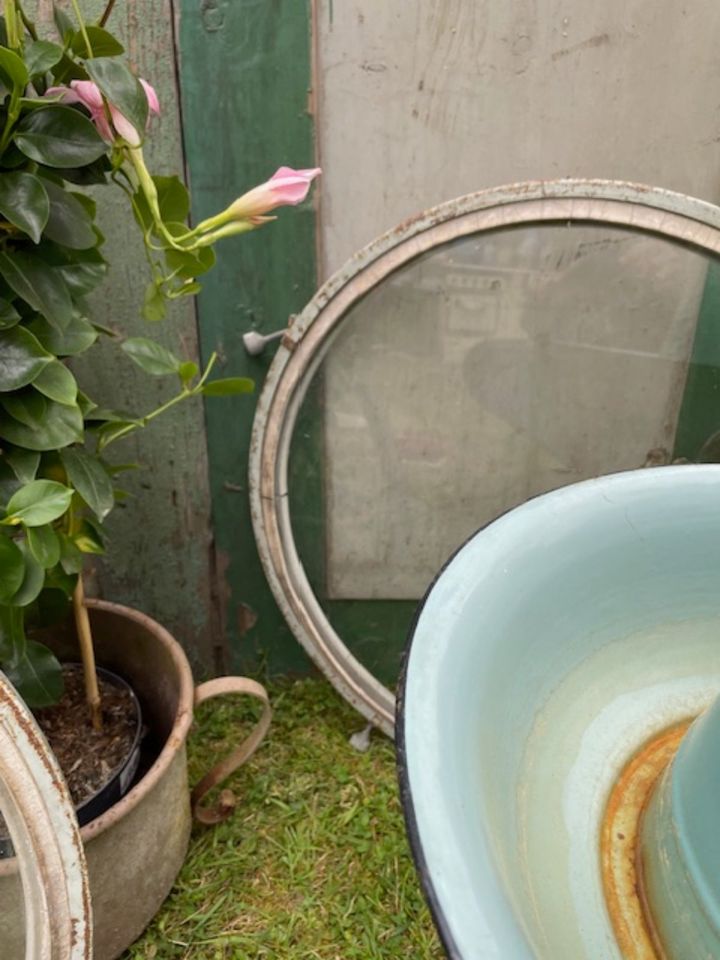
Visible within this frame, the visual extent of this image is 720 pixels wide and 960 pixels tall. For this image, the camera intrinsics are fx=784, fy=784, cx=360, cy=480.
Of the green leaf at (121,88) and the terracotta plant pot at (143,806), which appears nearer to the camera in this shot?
the green leaf at (121,88)

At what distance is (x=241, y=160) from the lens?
3.68 feet

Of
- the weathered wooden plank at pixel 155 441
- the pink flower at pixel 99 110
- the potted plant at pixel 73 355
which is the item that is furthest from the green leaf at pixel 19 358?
the weathered wooden plank at pixel 155 441

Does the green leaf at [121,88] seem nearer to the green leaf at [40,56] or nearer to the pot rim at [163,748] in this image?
the green leaf at [40,56]

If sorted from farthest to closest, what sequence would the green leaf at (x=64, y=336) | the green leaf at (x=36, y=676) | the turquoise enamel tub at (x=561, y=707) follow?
the green leaf at (x=36, y=676) → the green leaf at (x=64, y=336) → the turquoise enamel tub at (x=561, y=707)

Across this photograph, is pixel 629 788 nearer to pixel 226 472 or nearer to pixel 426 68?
pixel 226 472

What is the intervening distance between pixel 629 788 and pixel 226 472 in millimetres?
836

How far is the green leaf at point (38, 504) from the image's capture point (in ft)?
2.31

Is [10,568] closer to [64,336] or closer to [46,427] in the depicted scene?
[46,427]

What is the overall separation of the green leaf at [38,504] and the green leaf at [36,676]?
0.85ft

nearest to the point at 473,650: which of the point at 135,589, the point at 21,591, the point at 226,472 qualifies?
the point at 21,591

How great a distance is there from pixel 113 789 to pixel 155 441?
1.75ft

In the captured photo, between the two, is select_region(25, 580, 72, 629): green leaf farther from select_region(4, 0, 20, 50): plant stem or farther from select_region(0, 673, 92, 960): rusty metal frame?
select_region(4, 0, 20, 50): plant stem

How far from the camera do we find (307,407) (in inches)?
48.3

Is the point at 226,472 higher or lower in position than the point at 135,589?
higher
